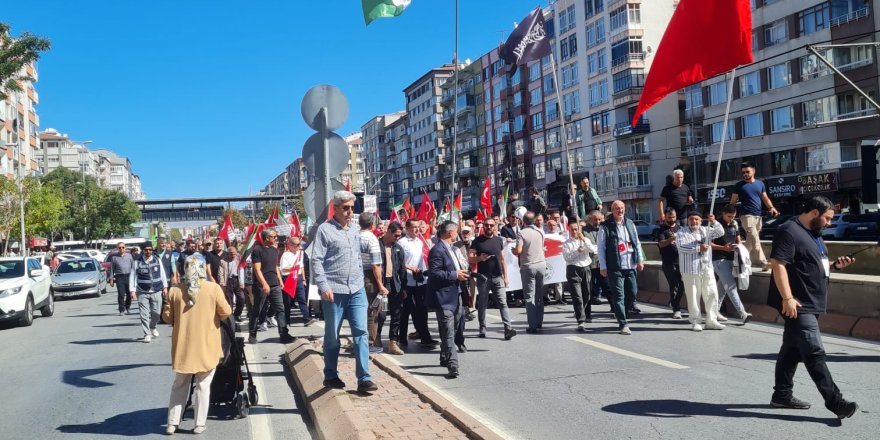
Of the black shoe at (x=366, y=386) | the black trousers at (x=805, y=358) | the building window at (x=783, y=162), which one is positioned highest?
the building window at (x=783, y=162)

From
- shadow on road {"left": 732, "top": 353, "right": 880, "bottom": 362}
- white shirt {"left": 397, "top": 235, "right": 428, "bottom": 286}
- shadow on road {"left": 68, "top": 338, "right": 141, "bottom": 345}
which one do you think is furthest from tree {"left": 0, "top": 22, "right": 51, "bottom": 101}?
shadow on road {"left": 732, "top": 353, "right": 880, "bottom": 362}

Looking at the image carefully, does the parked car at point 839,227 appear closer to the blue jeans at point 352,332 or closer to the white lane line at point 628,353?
the white lane line at point 628,353

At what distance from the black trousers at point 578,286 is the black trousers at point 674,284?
141 cm

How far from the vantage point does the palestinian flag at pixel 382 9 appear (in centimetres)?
1238

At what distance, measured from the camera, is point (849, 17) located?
40.6m

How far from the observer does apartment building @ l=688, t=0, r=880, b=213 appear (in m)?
40.6

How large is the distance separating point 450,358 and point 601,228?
12.2ft

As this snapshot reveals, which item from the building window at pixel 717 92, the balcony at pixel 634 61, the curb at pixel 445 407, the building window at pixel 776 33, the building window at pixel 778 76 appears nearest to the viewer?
the curb at pixel 445 407

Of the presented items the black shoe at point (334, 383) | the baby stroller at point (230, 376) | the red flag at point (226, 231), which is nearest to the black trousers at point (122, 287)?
the red flag at point (226, 231)

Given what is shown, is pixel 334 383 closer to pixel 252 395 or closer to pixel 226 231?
pixel 252 395

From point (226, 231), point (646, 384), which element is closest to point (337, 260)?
point (646, 384)

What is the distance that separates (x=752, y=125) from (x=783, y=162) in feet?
11.8

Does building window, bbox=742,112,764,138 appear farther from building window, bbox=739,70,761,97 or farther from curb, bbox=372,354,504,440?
curb, bbox=372,354,504,440

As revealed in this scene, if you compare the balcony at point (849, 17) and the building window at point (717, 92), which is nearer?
the balcony at point (849, 17)
